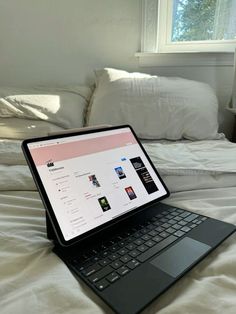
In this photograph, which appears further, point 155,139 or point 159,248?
point 155,139

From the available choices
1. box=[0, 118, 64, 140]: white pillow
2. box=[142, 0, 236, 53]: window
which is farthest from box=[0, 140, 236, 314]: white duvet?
box=[142, 0, 236, 53]: window

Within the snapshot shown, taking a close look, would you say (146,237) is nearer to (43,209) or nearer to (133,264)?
(133,264)

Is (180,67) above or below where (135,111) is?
above

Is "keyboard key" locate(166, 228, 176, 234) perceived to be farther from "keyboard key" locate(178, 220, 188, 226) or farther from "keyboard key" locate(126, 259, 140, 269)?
"keyboard key" locate(126, 259, 140, 269)

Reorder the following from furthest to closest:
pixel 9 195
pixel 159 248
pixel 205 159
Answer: pixel 205 159
pixel 9 195
pixel 159 248

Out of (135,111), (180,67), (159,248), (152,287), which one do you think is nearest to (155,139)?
(135,111)

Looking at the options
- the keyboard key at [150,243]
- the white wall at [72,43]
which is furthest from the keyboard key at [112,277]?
the white wall at [72,43]

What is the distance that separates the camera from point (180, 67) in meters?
1.70

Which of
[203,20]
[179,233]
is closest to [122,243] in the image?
[179,233]

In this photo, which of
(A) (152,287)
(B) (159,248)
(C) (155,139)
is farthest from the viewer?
Answer: (C) (155,139)

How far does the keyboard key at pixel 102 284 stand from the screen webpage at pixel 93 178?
0.11 meters

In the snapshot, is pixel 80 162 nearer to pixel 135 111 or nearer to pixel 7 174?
pixel 7 174

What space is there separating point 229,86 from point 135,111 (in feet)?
2.47

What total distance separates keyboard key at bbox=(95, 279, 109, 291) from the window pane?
1.62 meters
